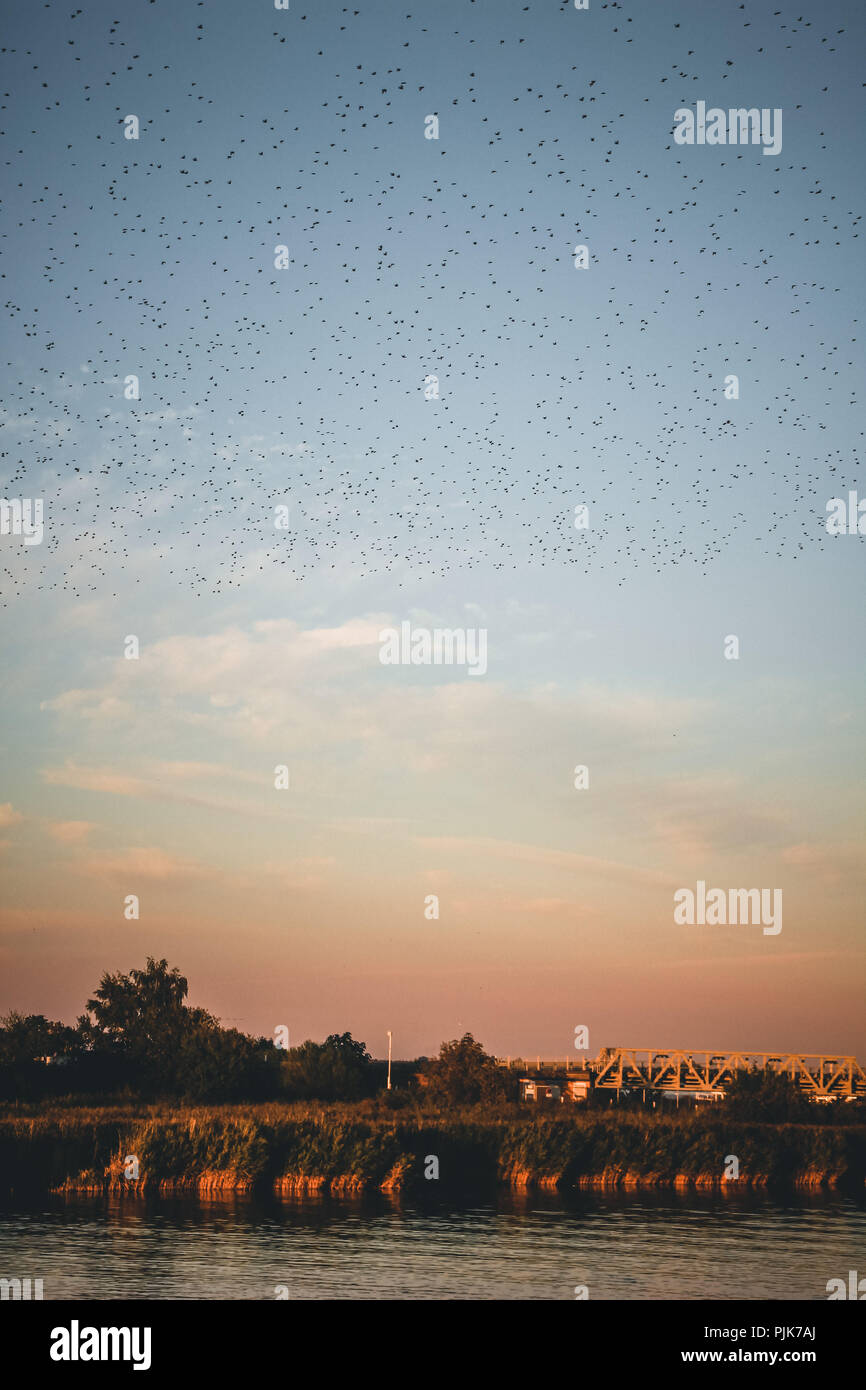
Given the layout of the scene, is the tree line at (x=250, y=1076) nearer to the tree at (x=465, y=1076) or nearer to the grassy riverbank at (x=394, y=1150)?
the tree at (x=465, y=1076)

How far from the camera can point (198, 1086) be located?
243 feet

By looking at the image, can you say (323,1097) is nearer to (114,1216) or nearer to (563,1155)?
(563,1155)

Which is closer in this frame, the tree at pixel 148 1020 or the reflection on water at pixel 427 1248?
the reflection on water at pixel 427 1248

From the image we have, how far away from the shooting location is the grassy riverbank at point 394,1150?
4531 cm

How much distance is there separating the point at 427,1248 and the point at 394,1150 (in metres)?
14.3

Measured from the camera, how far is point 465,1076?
79.9 meters

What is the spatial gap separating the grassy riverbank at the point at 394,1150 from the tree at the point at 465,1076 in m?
14.2

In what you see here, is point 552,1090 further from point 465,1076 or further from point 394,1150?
point 394,1150

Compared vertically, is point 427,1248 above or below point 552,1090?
above

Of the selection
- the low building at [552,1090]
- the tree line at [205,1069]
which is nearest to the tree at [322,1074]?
the tree line at [205,1069]

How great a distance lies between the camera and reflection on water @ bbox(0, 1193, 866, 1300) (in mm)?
29359

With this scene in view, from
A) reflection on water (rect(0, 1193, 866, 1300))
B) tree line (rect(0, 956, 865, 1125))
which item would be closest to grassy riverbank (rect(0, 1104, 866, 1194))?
reflection on water (rect(0, 1193, 866, 1300))

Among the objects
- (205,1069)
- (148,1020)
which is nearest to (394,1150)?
(205,1069)
